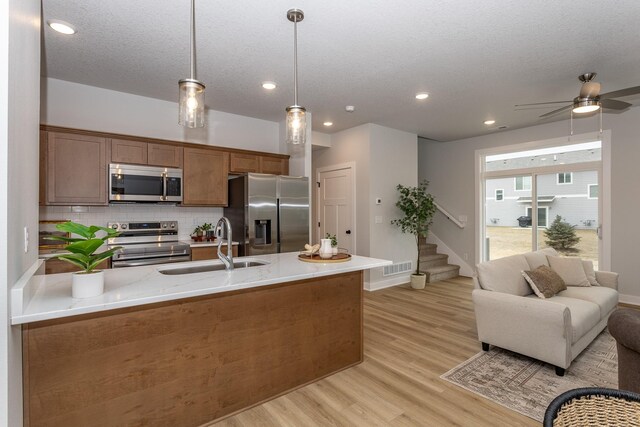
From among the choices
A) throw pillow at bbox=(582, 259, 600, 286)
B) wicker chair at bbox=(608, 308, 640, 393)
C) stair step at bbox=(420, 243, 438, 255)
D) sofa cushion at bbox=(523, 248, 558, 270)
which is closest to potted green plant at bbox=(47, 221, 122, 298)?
wicker chair at bbox=(608, 308, 640, 393)

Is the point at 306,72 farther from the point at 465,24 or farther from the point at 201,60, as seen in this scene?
the point at 465,24

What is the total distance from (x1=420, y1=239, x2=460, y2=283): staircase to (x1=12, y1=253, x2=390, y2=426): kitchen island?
145 inches

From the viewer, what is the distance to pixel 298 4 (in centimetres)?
223

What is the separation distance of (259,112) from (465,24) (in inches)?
118

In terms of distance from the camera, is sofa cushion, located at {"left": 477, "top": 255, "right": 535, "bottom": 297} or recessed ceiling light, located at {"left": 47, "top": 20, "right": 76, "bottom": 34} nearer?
recessed ceiling light, located at {"left": 47, "top": 20, "right": 76, "bottom": 34}

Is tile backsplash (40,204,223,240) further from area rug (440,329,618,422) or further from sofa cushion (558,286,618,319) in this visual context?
sofa cushion (558,286,618,319)

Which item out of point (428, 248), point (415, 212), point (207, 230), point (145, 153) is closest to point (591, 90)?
point (415, 212)

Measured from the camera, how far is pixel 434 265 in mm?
6223

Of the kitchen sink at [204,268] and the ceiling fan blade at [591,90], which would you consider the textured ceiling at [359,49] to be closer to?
the ceiling fan blade at [591,90]

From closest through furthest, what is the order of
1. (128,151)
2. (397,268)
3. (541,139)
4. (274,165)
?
(128,151), (274,165), (541,139), (397,268)

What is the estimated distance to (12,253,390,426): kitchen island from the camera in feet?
4.83

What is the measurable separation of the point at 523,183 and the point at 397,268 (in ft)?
8.72

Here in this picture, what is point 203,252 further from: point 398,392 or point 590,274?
point 590,274

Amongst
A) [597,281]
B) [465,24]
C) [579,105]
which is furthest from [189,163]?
[597,281]
